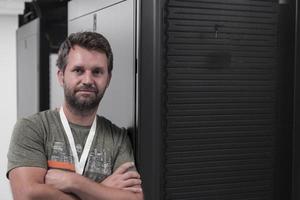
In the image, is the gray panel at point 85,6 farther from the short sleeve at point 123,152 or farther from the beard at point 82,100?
the short sleeve at point 123,152

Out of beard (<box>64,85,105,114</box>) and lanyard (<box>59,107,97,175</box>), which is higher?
beard (<box>64,85,105,114</box>)

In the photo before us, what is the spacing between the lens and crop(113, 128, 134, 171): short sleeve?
133 centimetres

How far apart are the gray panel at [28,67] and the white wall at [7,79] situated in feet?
3.82

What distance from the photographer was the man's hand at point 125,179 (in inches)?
51.1

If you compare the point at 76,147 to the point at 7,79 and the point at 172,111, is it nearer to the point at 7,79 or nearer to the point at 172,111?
the point at 172,111

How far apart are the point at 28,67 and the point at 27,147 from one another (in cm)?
148

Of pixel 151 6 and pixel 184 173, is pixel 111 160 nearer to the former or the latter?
pixel 184 173

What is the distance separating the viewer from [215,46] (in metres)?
1.38

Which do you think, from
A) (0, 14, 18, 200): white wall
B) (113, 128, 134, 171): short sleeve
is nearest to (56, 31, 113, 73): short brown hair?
(113, 128, 134, 171): short sleeve

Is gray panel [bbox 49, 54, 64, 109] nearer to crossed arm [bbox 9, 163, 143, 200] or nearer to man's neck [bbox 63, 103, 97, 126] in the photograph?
man's neck [bbox 63, 103, 97, 126]

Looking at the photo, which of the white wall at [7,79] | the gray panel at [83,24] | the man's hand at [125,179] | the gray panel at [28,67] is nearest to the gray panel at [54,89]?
the gray panel at [28,67]

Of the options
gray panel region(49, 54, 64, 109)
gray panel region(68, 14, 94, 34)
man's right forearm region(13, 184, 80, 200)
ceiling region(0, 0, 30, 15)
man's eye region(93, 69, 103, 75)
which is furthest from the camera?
ceiling region(0, 0, 30, 15)

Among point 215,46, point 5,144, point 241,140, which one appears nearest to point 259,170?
point 241,140

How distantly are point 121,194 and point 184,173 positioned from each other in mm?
217
